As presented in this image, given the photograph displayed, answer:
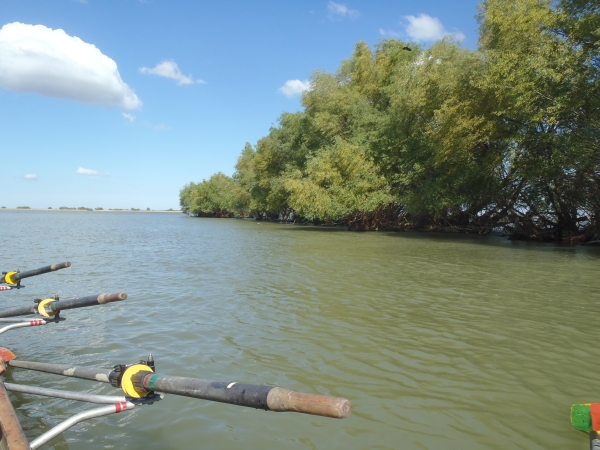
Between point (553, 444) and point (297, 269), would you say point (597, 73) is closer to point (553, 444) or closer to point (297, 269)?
point (297, 269)

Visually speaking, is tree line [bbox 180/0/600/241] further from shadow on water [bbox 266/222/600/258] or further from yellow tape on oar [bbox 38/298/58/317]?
yellow tape on oar [bbox 38/298/58/317]

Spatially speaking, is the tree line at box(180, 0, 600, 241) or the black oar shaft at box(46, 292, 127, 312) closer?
the black oar shaft at box(46, 292, 127, 312)

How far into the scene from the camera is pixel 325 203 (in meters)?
37.0

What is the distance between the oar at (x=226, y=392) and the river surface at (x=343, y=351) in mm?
1449

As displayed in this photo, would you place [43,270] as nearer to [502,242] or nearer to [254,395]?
[254,395]

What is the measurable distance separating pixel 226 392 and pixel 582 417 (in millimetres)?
3430

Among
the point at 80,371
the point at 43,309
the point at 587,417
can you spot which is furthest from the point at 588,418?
the point at 43,309

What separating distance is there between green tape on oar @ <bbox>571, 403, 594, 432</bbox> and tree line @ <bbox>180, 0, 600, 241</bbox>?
1959 centimetres

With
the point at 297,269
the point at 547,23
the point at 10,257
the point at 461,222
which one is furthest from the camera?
the point at 461,222

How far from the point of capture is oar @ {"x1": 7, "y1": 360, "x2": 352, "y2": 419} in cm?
233

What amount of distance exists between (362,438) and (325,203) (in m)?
32.8

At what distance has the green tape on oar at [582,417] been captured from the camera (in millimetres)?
3879

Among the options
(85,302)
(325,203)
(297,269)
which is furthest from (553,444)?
(325,203)

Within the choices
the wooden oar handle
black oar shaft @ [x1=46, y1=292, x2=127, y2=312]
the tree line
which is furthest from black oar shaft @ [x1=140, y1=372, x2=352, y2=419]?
the tree line
